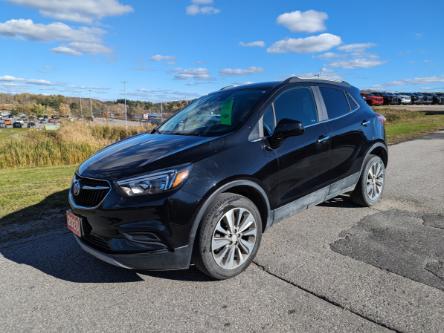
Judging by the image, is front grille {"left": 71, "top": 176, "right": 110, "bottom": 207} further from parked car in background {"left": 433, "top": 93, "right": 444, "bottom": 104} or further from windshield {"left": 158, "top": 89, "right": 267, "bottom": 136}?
parked car in background {"left": 433, "top": 93, "right": 444, "bottom": 104}

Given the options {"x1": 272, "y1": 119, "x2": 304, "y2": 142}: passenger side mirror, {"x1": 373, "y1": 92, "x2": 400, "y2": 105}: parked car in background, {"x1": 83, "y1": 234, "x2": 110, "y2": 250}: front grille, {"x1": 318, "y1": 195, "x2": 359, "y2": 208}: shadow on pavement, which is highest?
{"x1": 373, "y1": 92, "x2": 400, "y2": 105}: parked car in background

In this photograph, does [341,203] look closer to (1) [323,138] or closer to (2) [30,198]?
(1) [323,138]

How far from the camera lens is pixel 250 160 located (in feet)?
12.1

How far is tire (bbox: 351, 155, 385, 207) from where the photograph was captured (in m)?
5.41

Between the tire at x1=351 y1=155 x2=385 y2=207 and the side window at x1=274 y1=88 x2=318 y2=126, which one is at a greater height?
the side window at x1=274 y1=88 x2=318 y2=126

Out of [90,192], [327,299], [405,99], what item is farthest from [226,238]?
[405,99]

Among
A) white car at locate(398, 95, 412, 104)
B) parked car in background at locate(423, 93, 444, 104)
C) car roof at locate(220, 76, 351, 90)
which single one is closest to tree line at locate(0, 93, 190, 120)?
car roof at locate(220, 76, 351, 90)

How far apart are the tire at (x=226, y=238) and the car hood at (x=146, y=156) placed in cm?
49

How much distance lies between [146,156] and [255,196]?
1.13m

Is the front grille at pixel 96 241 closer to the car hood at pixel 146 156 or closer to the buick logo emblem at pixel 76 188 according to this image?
the buick logo emblem at pixel 76 188

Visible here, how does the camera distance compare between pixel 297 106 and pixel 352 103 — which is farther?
pixel 352 103

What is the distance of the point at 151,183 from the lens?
10.5 ft

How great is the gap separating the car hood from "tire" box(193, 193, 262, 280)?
1.61 feet

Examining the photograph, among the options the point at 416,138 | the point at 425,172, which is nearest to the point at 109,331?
the point at 425,172
